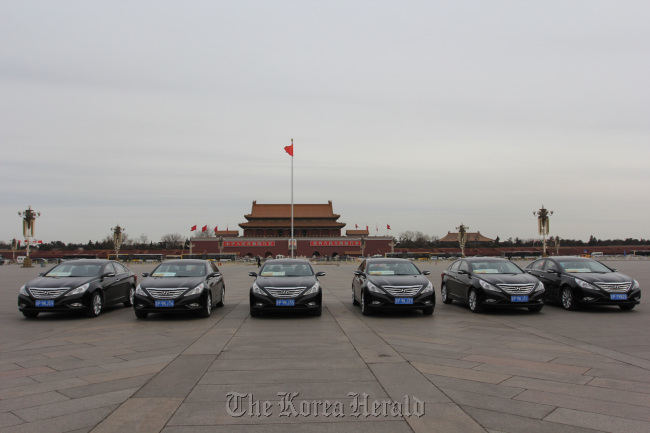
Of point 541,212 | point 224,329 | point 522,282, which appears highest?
point 541,212

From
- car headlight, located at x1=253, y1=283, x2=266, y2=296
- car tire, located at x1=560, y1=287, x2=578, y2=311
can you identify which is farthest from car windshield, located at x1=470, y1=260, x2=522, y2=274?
car headlight, located at x1=253, y1=283, x2=266, y2=296

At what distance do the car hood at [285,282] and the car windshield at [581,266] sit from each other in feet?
21.7

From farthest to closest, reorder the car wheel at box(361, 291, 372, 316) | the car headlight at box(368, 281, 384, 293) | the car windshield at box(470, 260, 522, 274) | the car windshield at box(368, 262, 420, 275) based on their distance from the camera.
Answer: the car windshield at box(470, 260, 522, 274), the car windshield at box(368, 262, 420, 275), the car wheel at box(361, 291, 372, 316), the car headlight at box(368, 281, 384, 293)

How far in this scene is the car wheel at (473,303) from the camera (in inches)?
453

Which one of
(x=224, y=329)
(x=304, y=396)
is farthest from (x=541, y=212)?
(x=304, y=396)

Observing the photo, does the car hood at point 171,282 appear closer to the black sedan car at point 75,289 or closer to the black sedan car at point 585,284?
the black sedan car at point 75,289

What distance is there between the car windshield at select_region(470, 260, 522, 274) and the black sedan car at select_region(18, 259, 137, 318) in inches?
354

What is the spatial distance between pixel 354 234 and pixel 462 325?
71.3m

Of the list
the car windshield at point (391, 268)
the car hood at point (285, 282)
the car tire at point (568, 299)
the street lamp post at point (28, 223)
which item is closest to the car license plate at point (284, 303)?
the car hood at point (285, 282)

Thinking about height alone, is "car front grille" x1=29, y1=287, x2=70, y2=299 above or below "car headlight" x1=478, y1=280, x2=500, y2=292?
below

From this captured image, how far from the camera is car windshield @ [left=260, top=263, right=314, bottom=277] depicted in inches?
456

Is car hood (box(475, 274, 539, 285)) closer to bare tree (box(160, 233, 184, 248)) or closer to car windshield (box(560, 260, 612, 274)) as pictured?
car windshield (box(560, 260, 612, 274))

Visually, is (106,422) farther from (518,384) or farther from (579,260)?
(579,260)

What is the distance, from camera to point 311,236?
245 ft
